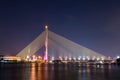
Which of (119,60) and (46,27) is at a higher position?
(46,27)

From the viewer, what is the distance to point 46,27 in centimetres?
7600

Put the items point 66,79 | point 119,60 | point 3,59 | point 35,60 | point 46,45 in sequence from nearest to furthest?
point 66,79 → point 46,45 → point 119,60 → point 35,60 → point 3,59

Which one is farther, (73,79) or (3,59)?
(3,59)

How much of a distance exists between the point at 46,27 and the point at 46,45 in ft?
19.4

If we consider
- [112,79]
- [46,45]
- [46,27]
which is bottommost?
[112,79]

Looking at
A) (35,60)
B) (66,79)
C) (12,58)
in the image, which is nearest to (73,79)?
(66,79)

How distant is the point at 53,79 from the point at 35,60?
103 metres

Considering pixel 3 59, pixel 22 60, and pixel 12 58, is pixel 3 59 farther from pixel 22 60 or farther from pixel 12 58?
pixel 22 60

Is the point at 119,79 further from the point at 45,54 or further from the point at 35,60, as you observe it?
the point at 35,60

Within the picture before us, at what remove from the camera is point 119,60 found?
347 feet

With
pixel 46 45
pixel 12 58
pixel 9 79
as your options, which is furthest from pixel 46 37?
pixel 12 58

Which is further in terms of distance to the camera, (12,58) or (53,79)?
(12,58)

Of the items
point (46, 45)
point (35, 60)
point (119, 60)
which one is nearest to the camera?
point (46, 45)

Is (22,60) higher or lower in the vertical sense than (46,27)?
lower
